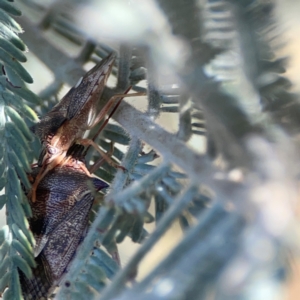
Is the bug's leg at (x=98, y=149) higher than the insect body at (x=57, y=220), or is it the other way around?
the bug's leg at (x=98, y=149)

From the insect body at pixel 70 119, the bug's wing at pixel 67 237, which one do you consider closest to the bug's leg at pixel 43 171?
the insect body at pixel 70 119

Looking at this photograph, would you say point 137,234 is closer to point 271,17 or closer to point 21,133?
point 21,133

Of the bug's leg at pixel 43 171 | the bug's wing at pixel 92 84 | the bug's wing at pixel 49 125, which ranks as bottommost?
the bug's leg at pixel 43 171

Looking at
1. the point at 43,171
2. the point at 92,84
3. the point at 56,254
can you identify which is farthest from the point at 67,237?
the point at 92,84

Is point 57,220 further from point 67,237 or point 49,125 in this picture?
point 49,125

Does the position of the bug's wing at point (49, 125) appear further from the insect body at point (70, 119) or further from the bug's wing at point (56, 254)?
the bug's wing at point (56, 254)

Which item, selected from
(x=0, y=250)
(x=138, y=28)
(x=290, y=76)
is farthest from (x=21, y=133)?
(x=290, y=76)

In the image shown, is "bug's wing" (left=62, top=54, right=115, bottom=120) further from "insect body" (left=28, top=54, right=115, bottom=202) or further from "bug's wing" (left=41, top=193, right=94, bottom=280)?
"bug's wing" (left=41, top=193, right=94, bottom=280)
